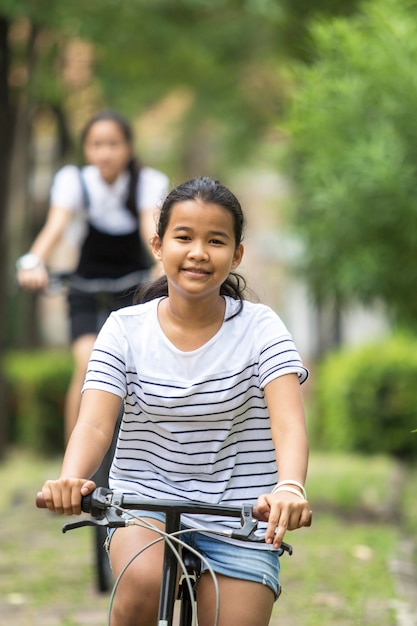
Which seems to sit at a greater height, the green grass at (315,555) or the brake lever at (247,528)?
the brake lever at (247,528)

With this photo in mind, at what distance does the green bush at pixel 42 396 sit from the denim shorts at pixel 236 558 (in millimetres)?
8503

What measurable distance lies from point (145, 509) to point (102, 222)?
3364 mm

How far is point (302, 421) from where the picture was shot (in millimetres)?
2949

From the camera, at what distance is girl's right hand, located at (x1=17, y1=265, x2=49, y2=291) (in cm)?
512

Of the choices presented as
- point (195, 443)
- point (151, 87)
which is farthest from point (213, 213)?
point (151, 87)

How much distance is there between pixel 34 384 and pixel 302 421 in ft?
28.7

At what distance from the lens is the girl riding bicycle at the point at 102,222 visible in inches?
222

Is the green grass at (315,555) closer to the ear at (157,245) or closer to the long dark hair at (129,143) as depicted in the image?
the long dark hair at (129,143)

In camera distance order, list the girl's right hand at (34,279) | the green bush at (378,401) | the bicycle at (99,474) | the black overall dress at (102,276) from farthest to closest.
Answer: the green bush at (378,401)
the black overall dress at (102,276)
the bicycle at (99,474)
the girl's right hand at (34,279)

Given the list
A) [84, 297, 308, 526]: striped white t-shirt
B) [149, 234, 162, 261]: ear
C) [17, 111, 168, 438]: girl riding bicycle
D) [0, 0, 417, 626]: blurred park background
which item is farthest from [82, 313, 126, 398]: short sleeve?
[17, 111, 168, 438]: girl riding bicycle

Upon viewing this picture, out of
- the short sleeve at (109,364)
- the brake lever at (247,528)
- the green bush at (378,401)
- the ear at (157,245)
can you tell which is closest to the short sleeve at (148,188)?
the ear at (157,245)

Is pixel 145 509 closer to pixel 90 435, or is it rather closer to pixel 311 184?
pixel 90 435

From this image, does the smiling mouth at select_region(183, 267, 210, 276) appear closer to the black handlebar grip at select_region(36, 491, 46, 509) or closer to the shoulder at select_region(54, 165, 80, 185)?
the black handlebar grip at select_region(36, 491, 46, 509)

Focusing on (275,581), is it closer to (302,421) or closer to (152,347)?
(302,421)
